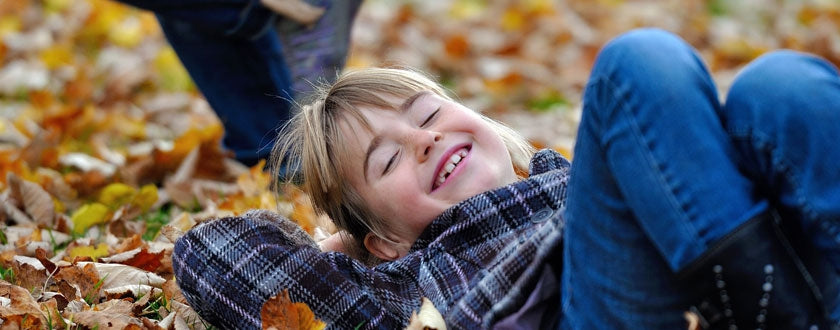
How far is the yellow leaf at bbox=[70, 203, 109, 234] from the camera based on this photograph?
2.88 meters

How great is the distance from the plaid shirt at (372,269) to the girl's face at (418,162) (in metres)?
0.07

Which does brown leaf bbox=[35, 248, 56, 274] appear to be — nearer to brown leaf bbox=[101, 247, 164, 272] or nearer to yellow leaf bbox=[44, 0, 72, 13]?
brown leaf bbox=[101, 247, 164, 272]

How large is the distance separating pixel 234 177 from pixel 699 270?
2.27m

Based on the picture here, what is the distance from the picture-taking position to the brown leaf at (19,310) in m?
1.98

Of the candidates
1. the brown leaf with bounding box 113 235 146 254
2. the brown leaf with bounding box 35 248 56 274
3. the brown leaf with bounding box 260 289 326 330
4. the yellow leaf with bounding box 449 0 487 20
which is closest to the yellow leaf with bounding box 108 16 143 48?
the yellow leaf with bounding box 449 0 487 20

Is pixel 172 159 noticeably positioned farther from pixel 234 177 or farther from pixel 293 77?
pixel 293 77

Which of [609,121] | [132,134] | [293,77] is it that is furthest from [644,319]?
[132,134]

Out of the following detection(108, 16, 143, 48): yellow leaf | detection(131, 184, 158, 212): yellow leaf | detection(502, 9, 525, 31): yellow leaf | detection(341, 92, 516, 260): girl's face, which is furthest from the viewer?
detection(502, 9, 525, 31): yellow leaf

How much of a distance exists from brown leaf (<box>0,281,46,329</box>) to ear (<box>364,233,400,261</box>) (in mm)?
688

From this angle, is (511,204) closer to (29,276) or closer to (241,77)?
(29,276)

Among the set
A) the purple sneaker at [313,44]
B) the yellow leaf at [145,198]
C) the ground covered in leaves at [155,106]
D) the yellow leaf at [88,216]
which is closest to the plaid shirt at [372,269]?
the ground covered in leaves at [155,106]

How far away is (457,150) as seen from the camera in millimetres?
2148

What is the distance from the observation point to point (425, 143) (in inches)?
83.0

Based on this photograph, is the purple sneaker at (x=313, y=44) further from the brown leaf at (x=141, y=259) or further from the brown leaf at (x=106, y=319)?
the brown leaf at (x=106, y=319)
